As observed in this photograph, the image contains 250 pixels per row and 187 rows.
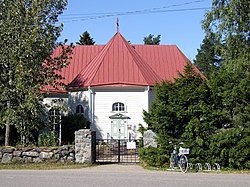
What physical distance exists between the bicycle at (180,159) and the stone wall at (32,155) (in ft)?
16.5

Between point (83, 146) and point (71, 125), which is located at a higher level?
point (71, 125)

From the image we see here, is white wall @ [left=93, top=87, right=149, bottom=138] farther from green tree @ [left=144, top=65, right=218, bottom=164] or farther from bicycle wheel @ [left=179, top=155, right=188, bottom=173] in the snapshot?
bicycle wheel @ [left=179, top=155, right=188, bottom=173]

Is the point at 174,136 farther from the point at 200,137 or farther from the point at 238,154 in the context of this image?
the point at 238,154

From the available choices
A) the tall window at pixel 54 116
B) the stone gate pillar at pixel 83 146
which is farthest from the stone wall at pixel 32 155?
the tall window at pixel 54 116

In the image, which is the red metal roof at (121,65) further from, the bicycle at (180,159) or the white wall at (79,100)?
the bicycle at (180,159)

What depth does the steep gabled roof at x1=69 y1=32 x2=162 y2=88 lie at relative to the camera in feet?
104

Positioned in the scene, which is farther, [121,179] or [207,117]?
[207,117]

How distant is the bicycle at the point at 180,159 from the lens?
52.3ft

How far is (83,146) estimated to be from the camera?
18531 millimetres

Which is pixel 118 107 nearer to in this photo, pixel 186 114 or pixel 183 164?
pixel 186 114

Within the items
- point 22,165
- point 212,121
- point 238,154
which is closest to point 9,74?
point 22,165

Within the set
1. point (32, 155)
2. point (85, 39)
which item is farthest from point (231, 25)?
Result: point (85, 39)

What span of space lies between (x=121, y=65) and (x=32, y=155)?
15.9m

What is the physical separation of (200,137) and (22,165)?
7885 mm
